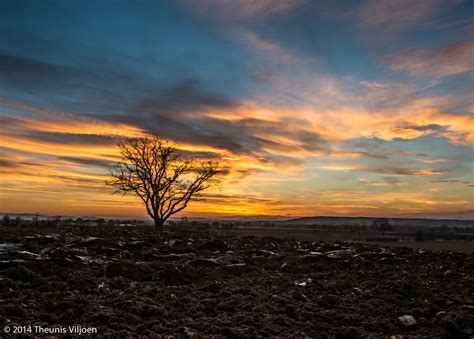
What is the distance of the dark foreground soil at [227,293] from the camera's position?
603 centimetres

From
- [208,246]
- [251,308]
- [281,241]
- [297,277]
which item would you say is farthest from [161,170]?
[251,308]

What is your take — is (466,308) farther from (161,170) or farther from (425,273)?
(161,170)

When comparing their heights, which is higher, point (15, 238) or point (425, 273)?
point (15, 238)

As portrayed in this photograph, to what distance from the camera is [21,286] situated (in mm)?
7254

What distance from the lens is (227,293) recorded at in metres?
8.17

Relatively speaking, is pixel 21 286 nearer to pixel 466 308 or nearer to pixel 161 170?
Answer: pixel 466 308

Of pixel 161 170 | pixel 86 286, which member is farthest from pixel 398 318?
pixel 161 170

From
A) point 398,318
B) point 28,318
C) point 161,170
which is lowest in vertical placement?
point 398,318

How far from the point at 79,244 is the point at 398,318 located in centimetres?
1073

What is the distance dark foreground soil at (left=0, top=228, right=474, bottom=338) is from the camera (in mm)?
6031

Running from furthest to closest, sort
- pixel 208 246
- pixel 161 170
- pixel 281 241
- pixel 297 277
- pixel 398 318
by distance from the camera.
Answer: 1. pixel 161 170
2. pixel 281 241
3. pixel 208 246
4. pixel 297 277
5. pixel 398 318

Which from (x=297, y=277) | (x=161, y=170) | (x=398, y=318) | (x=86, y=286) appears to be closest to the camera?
(x=398, y=318)

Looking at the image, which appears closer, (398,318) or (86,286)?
(398,318)

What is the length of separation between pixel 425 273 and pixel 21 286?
11128mm
